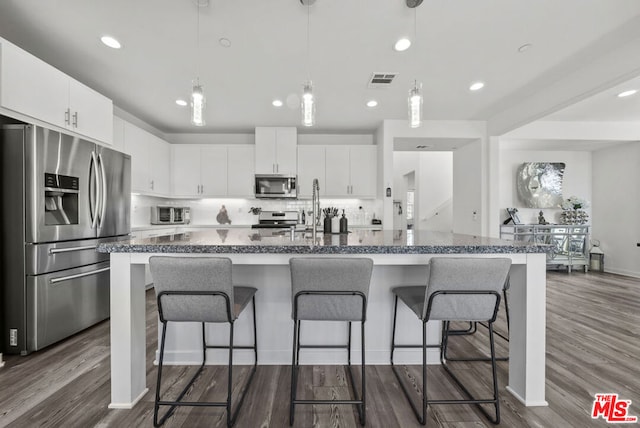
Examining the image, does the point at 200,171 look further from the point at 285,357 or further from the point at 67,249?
the point at 285,357

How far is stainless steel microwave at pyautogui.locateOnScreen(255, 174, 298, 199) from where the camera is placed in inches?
189

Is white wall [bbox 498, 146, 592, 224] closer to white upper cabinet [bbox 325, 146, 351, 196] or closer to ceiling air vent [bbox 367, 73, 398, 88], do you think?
white upper cabinet [bbox 325, 146, 351, 196]

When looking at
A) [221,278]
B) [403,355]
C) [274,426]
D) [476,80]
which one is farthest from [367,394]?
[476,80]

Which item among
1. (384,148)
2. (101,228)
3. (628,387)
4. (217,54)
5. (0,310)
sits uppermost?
(217,54)

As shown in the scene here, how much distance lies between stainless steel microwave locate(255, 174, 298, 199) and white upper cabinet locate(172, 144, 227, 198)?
69cm

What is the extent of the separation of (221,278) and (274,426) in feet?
2.81

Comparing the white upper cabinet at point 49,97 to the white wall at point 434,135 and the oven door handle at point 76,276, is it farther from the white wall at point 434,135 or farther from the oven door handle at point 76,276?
the white wall at point 434,135

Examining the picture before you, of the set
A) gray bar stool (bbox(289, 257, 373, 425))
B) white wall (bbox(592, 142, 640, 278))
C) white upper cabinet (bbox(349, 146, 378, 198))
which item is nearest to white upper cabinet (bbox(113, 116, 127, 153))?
white upper cabinet (bbox(349, 146, 378, 198))

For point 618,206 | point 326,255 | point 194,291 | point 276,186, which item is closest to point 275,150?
point 276,186

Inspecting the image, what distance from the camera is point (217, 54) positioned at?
103 inches

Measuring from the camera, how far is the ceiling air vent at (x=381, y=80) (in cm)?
302

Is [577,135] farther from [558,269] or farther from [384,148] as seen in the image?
[384,148]

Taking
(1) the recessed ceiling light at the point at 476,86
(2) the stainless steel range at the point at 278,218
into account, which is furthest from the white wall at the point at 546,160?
(2) the stainless steel range at the point at 278,218

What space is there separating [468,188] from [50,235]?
559 centimetres
